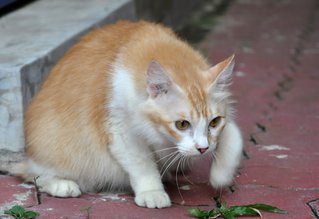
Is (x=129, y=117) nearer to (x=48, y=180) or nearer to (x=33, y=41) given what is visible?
(x=48, y=180)

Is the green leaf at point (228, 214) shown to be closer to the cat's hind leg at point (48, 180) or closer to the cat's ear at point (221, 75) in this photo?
the cat's ear at point (221, 75)

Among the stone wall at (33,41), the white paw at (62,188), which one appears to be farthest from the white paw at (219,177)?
the stone wall at (33,41)

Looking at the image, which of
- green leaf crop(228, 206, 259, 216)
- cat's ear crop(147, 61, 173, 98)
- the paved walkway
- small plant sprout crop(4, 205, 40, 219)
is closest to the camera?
cat's ear crop(147, 61, 173, 98)

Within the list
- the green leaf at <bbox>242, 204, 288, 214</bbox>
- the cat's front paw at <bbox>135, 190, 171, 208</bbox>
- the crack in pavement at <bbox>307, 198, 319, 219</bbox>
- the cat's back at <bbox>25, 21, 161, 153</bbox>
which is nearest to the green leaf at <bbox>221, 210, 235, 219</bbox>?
the green leaf at <bbox>242, 204, 288, 214</bbox>

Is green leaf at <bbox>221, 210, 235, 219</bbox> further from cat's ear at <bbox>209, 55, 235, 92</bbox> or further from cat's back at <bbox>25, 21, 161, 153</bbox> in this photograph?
cat's back at <bbox>25, 21, 161, 153</bbox>

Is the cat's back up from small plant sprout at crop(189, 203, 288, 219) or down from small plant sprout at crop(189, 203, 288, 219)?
up

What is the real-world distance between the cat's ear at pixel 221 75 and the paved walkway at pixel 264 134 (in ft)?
2.14

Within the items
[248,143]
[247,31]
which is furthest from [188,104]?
[247,31]

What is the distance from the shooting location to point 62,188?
3664 mm

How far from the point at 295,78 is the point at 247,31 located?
213 cm

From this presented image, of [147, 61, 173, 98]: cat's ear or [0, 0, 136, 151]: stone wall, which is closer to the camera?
[147, 61, 173, 98]: cat's ear

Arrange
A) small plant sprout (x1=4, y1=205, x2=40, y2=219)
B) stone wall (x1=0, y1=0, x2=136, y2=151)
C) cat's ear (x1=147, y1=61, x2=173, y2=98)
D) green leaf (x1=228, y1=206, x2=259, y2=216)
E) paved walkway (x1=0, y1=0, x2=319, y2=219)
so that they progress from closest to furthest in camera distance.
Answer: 1. cat's ear (x1=147, y1=61, x2=173, y2=98)
2. small plant sprout (x1=4, y1=205, x2=40, y2=219)
3. green leaf (x1=228, y1=206, x2=259, y2=216)
4. paved walkway (x1=0, y1=0, x2=319, y2=219)
5. stone wall (x1=0, y1=0, x2=136, y2=151)

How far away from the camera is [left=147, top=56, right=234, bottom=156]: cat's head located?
10.6 ft

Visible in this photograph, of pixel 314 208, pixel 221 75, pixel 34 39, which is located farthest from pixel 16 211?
pixel 34 39
